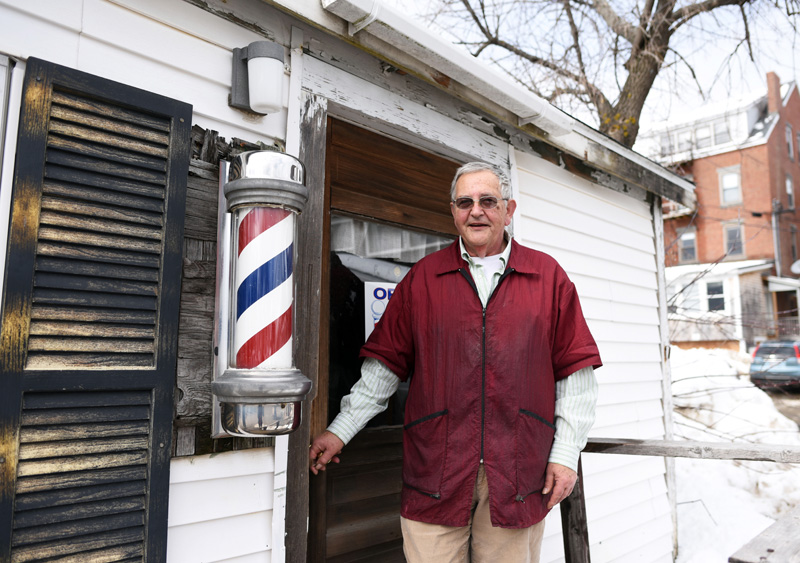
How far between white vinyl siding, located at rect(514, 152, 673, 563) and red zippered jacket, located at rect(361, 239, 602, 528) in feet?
4.01

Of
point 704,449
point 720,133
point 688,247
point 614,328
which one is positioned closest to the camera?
point 704,449

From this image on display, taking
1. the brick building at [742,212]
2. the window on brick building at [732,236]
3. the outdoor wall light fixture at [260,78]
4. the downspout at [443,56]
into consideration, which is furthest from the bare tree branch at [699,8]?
the window on brick building at [732,236]

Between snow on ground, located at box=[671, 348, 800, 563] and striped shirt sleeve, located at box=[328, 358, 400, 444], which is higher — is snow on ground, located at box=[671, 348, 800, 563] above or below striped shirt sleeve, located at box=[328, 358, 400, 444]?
below

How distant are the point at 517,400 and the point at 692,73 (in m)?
7.21

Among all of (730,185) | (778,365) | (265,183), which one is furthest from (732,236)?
(265,183)

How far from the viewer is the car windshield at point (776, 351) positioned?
12728mm

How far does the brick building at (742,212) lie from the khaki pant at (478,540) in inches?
731

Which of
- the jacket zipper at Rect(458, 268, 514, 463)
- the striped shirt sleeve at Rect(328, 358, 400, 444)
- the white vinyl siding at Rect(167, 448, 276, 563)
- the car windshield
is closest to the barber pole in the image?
the white vinyl siding at Rect(167, 448, 276, 563)

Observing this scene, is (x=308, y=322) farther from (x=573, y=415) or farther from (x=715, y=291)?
(x=715, y=291)

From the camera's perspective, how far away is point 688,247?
851 inches

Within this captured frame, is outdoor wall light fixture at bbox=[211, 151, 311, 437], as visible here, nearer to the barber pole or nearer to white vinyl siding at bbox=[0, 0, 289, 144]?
the barber pole

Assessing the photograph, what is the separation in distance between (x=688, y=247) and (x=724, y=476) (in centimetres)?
1743

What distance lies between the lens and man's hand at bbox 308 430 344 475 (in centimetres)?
197

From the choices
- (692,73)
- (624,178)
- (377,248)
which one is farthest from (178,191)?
(692,73)
